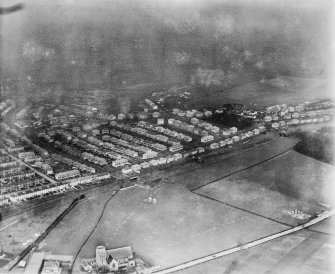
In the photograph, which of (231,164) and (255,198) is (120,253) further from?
(231,164)

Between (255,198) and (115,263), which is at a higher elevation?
(255,198)

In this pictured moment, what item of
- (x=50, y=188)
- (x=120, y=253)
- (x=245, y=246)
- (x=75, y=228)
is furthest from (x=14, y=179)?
(x=245, y=246)

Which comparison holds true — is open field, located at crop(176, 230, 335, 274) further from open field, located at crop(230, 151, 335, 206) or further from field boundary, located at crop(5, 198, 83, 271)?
field boundary, located at crop(5, 198, 83, 271)

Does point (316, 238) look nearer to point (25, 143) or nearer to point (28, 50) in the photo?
point (25, 143)

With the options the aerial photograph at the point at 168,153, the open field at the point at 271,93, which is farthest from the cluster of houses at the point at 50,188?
the open field at the point at 271,93

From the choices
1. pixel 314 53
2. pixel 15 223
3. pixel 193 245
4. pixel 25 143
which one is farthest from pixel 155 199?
pixel 314 53

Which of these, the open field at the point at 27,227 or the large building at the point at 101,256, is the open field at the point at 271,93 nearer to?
the open field at the point at 27,227
